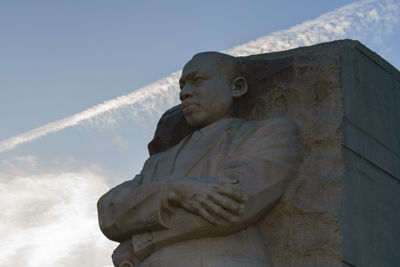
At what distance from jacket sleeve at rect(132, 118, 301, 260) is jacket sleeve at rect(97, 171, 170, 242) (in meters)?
0.11

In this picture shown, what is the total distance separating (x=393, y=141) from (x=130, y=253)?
9.00 feet

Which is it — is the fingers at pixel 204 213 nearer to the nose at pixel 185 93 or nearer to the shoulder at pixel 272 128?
the shoulder at pixel 272 128

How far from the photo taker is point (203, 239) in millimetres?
6395

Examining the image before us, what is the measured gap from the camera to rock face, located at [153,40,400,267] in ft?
21.1

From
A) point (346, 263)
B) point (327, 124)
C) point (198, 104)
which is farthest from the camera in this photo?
point (198, 104)

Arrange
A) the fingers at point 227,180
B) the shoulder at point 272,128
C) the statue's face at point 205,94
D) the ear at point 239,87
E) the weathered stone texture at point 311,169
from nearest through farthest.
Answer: the fingers at point 227,180 < the weathered stone texture at point 311,169 < the shoulder at point 272,128 < the statue's face at point 205,94 < the ear at point 239,87

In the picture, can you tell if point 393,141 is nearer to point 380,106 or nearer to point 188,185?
point 380,106

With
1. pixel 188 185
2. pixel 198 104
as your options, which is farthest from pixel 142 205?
pixel 198 104

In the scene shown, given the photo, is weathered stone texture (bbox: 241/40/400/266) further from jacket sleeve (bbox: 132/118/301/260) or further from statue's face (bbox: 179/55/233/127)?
statue's face (bbox: 179/55/233/127)

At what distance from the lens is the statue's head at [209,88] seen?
23.9ft

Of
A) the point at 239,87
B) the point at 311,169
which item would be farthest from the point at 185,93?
the point at 311,169

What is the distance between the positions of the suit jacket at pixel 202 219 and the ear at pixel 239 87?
407 millimetres

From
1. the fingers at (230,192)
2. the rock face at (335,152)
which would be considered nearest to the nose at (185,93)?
the rock face at (335,152)

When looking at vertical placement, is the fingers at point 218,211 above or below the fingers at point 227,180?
below
